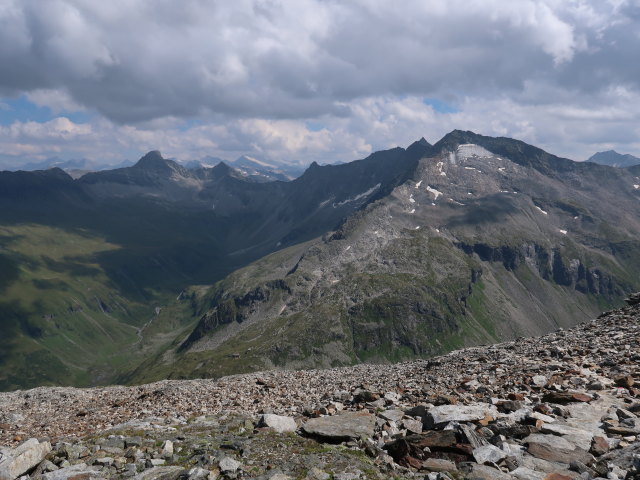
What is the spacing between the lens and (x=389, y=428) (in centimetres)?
2075

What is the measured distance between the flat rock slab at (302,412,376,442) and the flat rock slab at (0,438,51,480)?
11822 millimetres

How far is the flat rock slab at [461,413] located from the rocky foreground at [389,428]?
0.22 ft

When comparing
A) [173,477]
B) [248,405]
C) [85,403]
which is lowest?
[85,403]

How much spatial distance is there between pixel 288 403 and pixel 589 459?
1867 centimetres

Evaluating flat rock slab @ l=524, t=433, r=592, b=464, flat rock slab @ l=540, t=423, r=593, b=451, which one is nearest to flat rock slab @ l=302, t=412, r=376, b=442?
flat rock slab @ l=524, t=433, r=592, b=464

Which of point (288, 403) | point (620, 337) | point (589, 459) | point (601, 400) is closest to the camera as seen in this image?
point (589, 459)

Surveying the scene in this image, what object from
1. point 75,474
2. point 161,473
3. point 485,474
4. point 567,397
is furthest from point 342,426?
point 567,397

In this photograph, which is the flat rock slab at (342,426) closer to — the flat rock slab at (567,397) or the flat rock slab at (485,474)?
the flat rock slab at (485,474)

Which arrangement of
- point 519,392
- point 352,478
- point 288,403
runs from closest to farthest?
1. point 352,478
2. point 519,392
3. point 288,403

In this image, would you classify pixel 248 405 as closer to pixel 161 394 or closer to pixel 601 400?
pixel 161 394

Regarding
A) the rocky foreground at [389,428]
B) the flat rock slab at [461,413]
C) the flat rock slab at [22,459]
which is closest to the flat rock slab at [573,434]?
the rocky foreground at [389,428]

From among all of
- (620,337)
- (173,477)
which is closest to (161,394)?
(173,477)

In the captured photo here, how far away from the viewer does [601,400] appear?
875 inches

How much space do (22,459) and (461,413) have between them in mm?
19635
